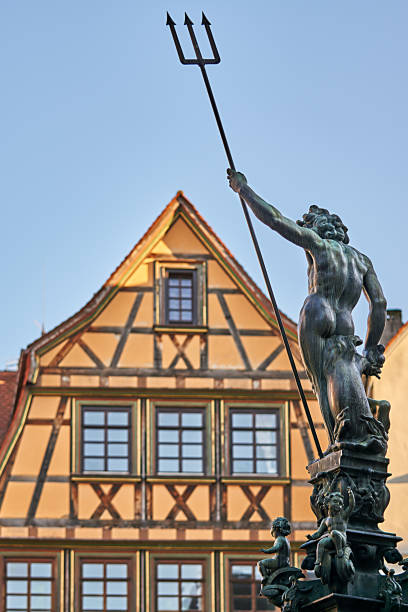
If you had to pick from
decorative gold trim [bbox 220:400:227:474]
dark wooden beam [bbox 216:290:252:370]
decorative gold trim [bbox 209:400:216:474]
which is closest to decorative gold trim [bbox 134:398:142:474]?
decorative gold trim [bbox 209:400:216:474]

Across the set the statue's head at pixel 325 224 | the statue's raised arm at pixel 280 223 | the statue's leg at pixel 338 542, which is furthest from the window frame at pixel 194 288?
the statue's leg at pixel 338 542

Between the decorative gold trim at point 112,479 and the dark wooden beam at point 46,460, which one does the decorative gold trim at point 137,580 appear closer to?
the decorative gold trim at point 112,479

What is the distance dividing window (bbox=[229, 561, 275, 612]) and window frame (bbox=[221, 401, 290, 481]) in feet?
4.16

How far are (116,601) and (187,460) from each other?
7.48ft

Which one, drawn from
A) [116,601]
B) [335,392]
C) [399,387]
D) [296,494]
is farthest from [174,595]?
[335,392]

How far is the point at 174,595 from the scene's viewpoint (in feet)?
68.7

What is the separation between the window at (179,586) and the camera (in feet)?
68.5

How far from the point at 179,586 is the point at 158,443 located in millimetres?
2085

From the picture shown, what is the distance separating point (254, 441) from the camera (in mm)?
21922

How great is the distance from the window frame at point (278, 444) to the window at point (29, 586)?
9.58 ft

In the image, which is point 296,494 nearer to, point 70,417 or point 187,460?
point 187,460

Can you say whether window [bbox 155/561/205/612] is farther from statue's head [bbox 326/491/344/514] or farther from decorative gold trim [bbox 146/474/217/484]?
statue's head [bbox 326/491/344/514]

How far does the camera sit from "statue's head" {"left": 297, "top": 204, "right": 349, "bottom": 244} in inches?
325

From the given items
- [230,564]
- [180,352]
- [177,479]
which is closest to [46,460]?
[177,479]
